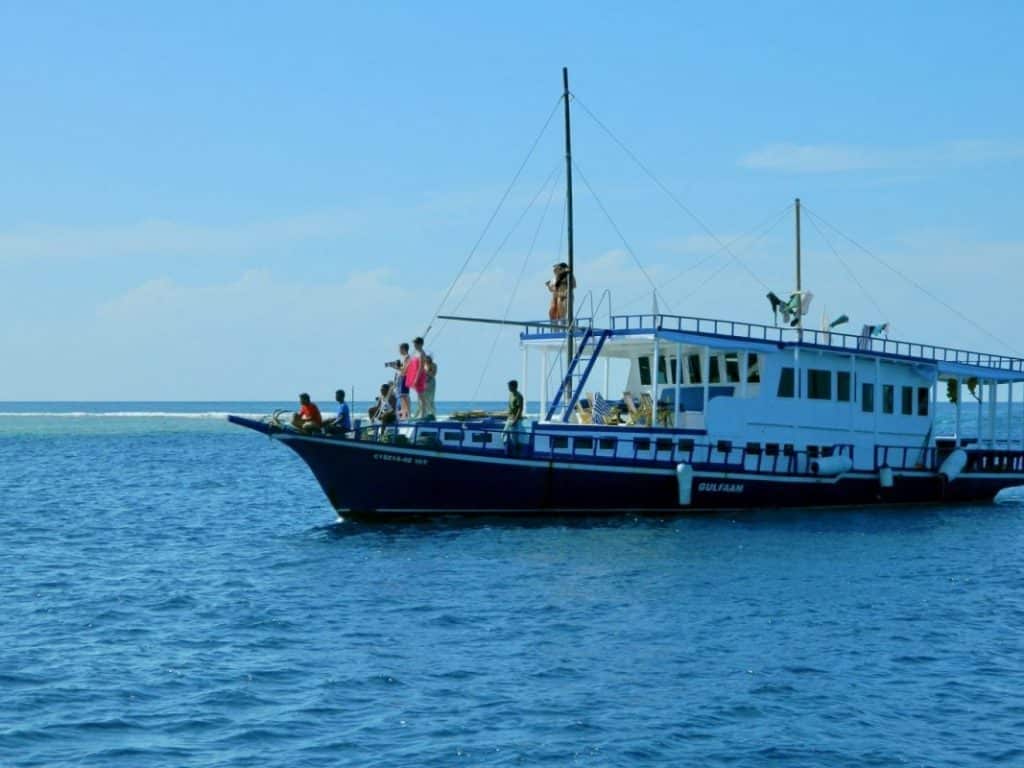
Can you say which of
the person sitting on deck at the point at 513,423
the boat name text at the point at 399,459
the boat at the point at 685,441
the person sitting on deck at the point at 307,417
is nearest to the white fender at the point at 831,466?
the boat at the point at 685,441

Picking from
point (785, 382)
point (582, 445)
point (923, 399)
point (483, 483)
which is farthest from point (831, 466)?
point (483, 483)

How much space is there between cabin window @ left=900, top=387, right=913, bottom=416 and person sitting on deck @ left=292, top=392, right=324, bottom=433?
1790cm

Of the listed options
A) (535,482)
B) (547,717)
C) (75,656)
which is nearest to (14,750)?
(75,656)

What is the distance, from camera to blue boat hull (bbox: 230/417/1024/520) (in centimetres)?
3091

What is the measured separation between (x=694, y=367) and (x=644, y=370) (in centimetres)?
194

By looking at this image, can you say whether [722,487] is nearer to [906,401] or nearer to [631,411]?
[631,411]

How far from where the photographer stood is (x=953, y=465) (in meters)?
39.8

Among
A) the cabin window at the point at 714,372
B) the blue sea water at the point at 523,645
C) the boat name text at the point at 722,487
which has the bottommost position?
the blue sea water at the point at 523,645

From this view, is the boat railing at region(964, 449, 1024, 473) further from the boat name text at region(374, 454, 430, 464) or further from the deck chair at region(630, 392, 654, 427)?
the boat name text at region(374, 454, 430, 464)

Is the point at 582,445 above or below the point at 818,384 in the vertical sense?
below

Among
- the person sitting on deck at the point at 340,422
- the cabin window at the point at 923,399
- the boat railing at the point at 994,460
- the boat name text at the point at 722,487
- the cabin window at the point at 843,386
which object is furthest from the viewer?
the boat railing at the point at 994,460

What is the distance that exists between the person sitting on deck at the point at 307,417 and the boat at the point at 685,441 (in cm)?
40

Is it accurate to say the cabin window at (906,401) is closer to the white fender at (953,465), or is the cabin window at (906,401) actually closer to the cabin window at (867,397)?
the cabin window at (867,397)

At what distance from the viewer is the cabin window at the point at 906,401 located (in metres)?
39.7
